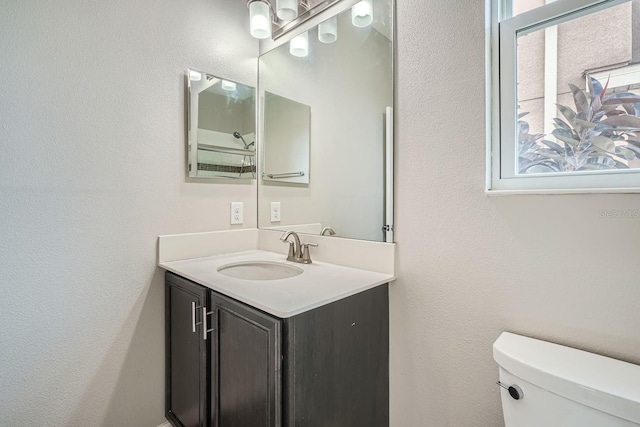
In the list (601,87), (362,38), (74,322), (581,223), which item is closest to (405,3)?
(362,38)

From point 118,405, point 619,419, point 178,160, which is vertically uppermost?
point 178,160

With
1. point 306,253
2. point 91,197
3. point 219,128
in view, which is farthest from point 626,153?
point 91,197

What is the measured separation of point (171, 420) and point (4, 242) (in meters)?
1.05

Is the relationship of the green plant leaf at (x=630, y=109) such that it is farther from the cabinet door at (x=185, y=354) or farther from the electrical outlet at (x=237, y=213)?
→ the electrical outlet at (x=237, y=213)

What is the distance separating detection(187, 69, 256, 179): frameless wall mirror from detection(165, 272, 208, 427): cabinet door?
23.8 inches

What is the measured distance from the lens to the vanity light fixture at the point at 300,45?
1.63 metres

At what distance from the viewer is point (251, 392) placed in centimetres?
99

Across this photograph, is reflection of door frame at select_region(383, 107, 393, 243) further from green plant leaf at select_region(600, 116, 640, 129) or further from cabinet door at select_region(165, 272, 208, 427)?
cabinet door at select_region(165, 272, 208, 427)

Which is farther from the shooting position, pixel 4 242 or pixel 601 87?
pixel 4 242

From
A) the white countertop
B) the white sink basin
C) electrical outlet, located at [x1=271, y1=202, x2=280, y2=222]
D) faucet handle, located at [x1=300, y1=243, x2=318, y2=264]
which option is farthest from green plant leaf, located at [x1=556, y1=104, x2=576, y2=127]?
electrical outlet, located at [x1=271, y1=202, x2=280, y2=222]

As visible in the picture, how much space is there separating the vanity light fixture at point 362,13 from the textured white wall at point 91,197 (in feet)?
2.51

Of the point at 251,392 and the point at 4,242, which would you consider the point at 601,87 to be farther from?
the point at 4,242

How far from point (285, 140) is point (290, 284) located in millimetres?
931

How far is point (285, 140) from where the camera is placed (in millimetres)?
1771
